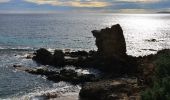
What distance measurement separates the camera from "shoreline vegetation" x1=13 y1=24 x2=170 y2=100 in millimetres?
56219

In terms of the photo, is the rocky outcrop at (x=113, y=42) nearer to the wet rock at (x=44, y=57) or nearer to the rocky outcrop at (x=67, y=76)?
the rocky outcrop at (x=67, y=76)

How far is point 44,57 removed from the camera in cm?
9469

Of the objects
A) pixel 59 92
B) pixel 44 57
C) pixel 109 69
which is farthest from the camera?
pixel 44 57

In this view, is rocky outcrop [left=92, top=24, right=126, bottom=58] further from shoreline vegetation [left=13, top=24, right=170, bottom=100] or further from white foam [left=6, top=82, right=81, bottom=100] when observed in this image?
white foam [left=6, top=82, right=81, bottom=100]

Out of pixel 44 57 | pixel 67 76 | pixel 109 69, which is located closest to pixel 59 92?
pixel 67 76

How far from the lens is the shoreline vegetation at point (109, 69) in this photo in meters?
56.2

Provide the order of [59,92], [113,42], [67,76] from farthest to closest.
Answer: [113,42] → [67,76] → [59,92]

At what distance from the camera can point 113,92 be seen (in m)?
56.4

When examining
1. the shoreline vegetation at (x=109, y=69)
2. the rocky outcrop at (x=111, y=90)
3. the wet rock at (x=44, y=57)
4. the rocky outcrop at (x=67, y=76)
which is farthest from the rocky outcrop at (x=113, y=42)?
the rocky outcrop at (x=111, y=90)

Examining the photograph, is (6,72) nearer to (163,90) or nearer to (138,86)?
(138,86)

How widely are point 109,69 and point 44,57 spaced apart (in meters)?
20.3

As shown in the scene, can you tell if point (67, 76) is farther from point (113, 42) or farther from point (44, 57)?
point (44, 57)

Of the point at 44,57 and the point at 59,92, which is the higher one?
the point at 59,92

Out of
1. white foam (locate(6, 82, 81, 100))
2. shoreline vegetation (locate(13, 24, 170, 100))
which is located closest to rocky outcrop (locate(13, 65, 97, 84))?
shoreline vegetation (locate(13, 24, 170, 100))
